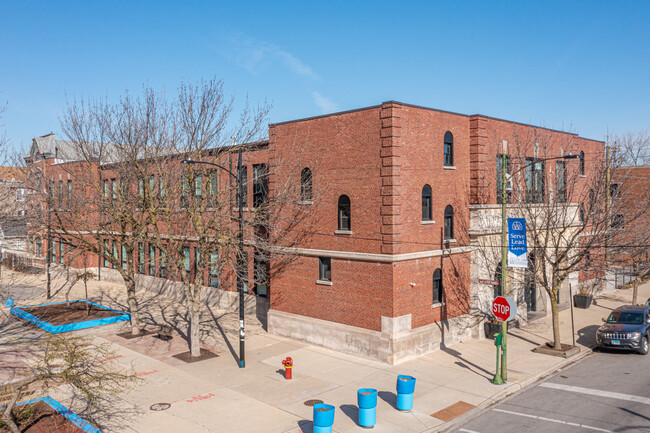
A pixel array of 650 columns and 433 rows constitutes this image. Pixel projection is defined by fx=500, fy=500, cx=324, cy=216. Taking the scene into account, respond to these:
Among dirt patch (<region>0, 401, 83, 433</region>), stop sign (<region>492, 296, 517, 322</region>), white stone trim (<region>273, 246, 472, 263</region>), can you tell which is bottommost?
dirt patch (<region>0, 401, 83, 433</region>)

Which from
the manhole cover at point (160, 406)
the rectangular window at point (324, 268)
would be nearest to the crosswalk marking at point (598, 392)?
the rectangular window at point (324, 268)

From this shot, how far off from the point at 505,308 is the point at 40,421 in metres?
15.1

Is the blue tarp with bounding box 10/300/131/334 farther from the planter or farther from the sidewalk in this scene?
the planter

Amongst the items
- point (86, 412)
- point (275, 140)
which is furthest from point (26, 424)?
point (275, 140)

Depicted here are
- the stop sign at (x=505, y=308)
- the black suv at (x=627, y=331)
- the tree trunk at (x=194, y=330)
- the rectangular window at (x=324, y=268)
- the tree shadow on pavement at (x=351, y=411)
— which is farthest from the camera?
the rectangular window at (x=324, y=268)

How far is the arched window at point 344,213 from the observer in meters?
22.5

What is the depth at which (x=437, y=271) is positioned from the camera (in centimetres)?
2294

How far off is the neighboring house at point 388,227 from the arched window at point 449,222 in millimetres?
60

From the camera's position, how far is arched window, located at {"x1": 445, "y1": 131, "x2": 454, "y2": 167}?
2380 cm

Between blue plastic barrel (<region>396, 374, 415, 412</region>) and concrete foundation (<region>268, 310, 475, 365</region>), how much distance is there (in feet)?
15.2

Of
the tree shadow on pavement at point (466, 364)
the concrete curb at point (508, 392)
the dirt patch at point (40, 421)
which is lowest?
the concrete curb at point (508, 392)

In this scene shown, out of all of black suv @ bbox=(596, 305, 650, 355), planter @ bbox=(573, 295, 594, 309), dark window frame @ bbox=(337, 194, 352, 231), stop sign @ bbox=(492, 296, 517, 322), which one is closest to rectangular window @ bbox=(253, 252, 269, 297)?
dark window frame @ bbox=(337, 194, 352, 231)

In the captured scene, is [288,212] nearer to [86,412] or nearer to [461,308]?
[461,308]

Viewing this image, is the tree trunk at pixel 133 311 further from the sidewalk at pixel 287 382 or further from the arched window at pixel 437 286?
the arched window at pixel 437 286
